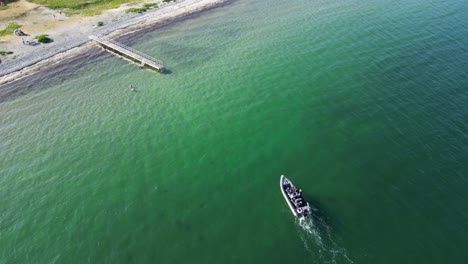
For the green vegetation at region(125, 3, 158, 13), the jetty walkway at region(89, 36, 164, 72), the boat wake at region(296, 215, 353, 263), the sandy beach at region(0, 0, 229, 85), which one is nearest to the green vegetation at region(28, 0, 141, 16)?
the sandy beach at region(0, 0, 229, 85)

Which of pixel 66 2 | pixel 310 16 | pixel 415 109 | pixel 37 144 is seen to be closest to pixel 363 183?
pixel 415 109

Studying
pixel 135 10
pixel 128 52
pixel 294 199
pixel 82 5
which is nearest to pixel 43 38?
pixel 128 52

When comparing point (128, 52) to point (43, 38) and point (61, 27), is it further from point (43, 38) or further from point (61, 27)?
point (61, 27)

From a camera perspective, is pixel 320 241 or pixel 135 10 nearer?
pixel 320 241

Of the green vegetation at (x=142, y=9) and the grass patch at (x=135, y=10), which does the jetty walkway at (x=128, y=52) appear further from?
the green vegetation at (x=142, y=9)

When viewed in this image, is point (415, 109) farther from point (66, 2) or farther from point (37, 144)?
point (66, 2)

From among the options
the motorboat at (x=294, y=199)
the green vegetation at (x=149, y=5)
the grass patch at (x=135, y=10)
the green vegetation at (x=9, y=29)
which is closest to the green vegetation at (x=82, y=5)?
the grass patch at (x=135, y=10)
